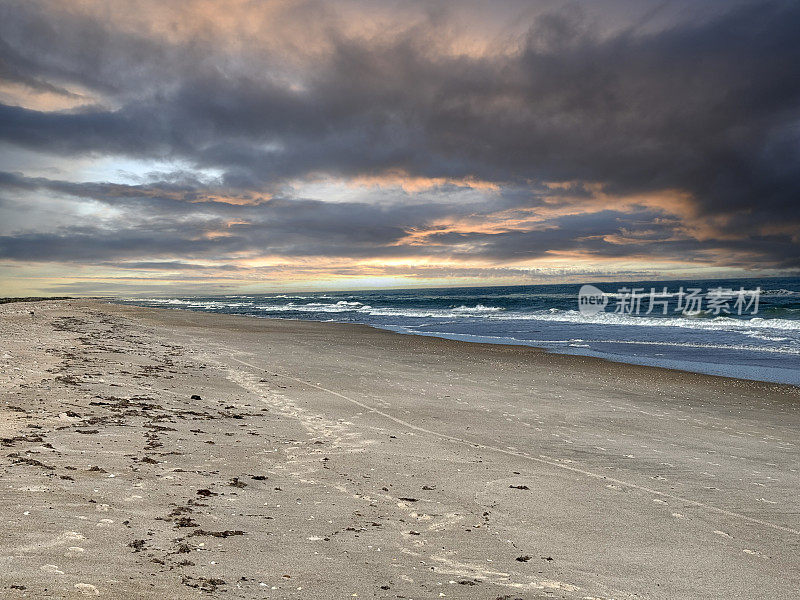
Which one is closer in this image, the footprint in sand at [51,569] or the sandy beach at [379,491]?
the footprint in sand at [51,569]

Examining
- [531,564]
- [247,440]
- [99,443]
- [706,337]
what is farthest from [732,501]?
[706,337]

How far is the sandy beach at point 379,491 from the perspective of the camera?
4055mm

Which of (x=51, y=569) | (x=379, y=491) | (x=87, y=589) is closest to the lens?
(x=87, y=589)

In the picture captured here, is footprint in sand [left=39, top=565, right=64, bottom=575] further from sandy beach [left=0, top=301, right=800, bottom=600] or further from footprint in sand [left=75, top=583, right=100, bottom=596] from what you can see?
footprint in sand [left=75, top=583, right=100, bottom=596]

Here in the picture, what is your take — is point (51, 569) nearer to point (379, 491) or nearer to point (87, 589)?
point (87, 589)

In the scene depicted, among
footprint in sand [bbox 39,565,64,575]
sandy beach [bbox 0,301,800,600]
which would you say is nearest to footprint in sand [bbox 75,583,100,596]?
sandy beach [bbox 0,301,800,600]

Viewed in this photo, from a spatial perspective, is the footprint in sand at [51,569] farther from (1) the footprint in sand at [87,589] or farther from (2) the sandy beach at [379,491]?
(1) the footprint in sand at [87,589]

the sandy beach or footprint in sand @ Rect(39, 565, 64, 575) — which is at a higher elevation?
footprint in sand @ Rect(39, 565, 64, 575)

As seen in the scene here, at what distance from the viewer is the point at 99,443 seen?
6.73m

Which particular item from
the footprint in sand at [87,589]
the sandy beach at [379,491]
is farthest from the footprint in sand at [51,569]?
the footprint in sand at [87,589]

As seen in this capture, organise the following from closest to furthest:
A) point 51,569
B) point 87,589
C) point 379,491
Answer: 1. point 87,589
2. point 51,569
3. point 379,491

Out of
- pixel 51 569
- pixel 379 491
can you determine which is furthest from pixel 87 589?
→ pixel 379 491

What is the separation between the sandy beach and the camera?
13.3 feet

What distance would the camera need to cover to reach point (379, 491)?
5.99 metres
